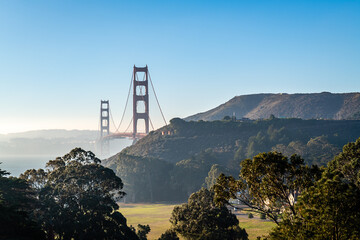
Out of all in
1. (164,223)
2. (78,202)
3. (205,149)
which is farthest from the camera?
(205,149)

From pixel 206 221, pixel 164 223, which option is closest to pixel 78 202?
pixel 206 221

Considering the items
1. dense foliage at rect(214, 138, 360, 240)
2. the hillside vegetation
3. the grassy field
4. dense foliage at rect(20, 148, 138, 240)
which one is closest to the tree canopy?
dense foliage at rect(214, 138, 360, 240)

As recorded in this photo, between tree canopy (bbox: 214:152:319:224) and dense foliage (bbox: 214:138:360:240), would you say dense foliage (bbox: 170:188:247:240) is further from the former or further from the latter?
tree canopy (bbox: 214:152:319:224)

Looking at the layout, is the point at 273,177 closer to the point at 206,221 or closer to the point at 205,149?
the point at 206,221

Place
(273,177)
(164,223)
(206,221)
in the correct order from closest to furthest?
1. (273,177)
2. (206,221)
3. (164,223)

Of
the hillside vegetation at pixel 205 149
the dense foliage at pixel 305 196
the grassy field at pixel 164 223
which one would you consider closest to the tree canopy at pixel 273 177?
the dense foliage at pixel 305 196
